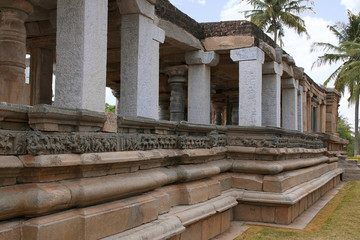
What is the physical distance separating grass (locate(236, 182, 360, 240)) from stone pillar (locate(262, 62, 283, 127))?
2334 mm

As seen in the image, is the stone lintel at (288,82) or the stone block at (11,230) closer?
the stone block at (11,230)

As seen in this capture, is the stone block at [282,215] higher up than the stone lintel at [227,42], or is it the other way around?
the stone lintel at [227,42]

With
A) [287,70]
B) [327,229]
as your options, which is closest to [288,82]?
[287,70]

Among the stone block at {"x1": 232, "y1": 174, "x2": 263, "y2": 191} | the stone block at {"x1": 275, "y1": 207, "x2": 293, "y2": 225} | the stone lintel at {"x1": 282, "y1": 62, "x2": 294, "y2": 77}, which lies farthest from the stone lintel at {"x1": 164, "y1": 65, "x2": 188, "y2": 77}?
the stone block at {"x1": 275, "y1": 207, "x2": 293, "y2": 225}

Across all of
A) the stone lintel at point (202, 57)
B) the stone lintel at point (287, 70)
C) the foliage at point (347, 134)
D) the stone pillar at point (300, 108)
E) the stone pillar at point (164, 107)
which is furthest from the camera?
the foliage at point (347, 134)

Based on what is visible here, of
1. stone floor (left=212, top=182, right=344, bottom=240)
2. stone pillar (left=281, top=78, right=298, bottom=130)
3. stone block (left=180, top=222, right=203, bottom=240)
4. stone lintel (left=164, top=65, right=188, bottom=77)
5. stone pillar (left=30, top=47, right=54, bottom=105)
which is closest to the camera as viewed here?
stone block (left=180, top=222, right=203, bottom=240)

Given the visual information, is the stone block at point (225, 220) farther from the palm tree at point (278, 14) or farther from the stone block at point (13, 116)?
the palm tree at point (278, 14)

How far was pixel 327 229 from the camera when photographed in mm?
5867

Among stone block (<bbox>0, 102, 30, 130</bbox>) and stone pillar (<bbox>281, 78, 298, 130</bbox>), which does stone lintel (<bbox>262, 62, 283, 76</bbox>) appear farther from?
stone block (<bbox>0, 102, 30, 130</bbox>)

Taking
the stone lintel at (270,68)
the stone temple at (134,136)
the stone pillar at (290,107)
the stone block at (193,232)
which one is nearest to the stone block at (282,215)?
the stone temple at (134,136)

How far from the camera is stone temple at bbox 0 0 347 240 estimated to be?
2730mm

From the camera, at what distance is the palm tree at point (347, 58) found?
22.1 m

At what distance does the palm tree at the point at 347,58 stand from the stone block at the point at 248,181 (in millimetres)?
17702

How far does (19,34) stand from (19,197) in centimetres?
344
